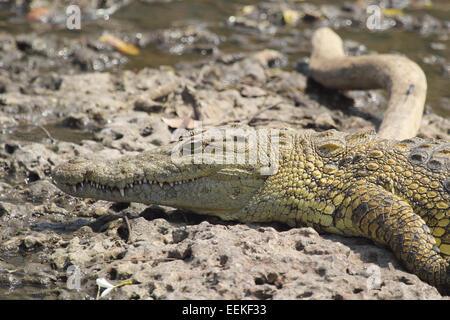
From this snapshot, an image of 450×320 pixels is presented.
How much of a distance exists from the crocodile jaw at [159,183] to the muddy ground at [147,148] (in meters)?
0.20

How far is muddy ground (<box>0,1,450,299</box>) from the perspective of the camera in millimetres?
3705

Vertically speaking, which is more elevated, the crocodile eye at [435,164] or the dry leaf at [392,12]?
the dry leaf at [392,12]

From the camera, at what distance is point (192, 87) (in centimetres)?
761

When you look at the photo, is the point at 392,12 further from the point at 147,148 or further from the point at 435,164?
the point at 435,164

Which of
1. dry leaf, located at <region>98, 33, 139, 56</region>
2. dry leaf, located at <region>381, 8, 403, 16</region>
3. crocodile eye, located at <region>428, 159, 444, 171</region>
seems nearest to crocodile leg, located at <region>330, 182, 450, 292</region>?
crocodile eye, located at <region>428, 159, 444, 171</region>

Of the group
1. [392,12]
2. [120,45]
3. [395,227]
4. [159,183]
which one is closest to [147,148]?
[159,183]

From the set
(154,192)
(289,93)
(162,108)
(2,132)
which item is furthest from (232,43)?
(154,192)

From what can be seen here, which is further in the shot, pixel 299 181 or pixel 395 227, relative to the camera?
pixel 299 181

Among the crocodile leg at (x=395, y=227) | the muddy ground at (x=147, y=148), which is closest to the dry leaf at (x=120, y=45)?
the muddy ground at (x=147, y=148)

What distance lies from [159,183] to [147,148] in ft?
5.67

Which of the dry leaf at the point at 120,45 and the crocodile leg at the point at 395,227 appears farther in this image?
the dry leaf at the point at 120,45

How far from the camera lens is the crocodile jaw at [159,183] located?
4469 millimetres

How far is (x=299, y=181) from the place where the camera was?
4504 mm

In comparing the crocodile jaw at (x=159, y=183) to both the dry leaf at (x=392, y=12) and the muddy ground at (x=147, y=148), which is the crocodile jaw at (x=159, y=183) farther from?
the dry leaf at (x=392, y=12)
